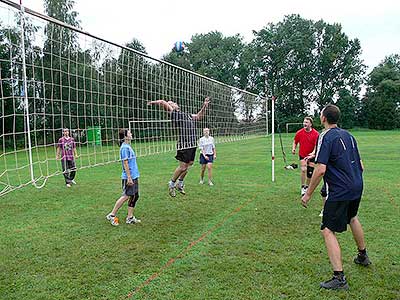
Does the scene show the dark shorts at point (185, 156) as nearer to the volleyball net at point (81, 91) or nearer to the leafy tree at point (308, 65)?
the volleyball net at point (81, 91)

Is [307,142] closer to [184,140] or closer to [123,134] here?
[184,140]

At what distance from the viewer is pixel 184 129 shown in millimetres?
8773

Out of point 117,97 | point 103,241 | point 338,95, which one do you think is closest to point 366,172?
point 117,97

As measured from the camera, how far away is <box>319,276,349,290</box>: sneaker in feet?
13.3

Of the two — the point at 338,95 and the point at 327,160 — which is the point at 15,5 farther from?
the point at 338,95

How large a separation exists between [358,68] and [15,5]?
61925mm

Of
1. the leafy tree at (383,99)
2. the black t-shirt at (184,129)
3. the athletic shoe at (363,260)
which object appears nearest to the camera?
the athletic shoe at (363,260)

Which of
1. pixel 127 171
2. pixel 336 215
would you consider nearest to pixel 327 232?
pixel 336 215

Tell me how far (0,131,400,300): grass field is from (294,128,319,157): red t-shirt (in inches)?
40.5

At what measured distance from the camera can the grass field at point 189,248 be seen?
4145 millimetres

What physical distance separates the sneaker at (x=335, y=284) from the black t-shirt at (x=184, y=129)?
5014 mm

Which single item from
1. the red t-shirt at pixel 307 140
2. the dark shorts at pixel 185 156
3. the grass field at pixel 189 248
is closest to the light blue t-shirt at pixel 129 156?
the grass field at pixel 189 248

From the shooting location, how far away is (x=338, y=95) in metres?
58.7

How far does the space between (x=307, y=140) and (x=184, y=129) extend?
2564 millimetres
